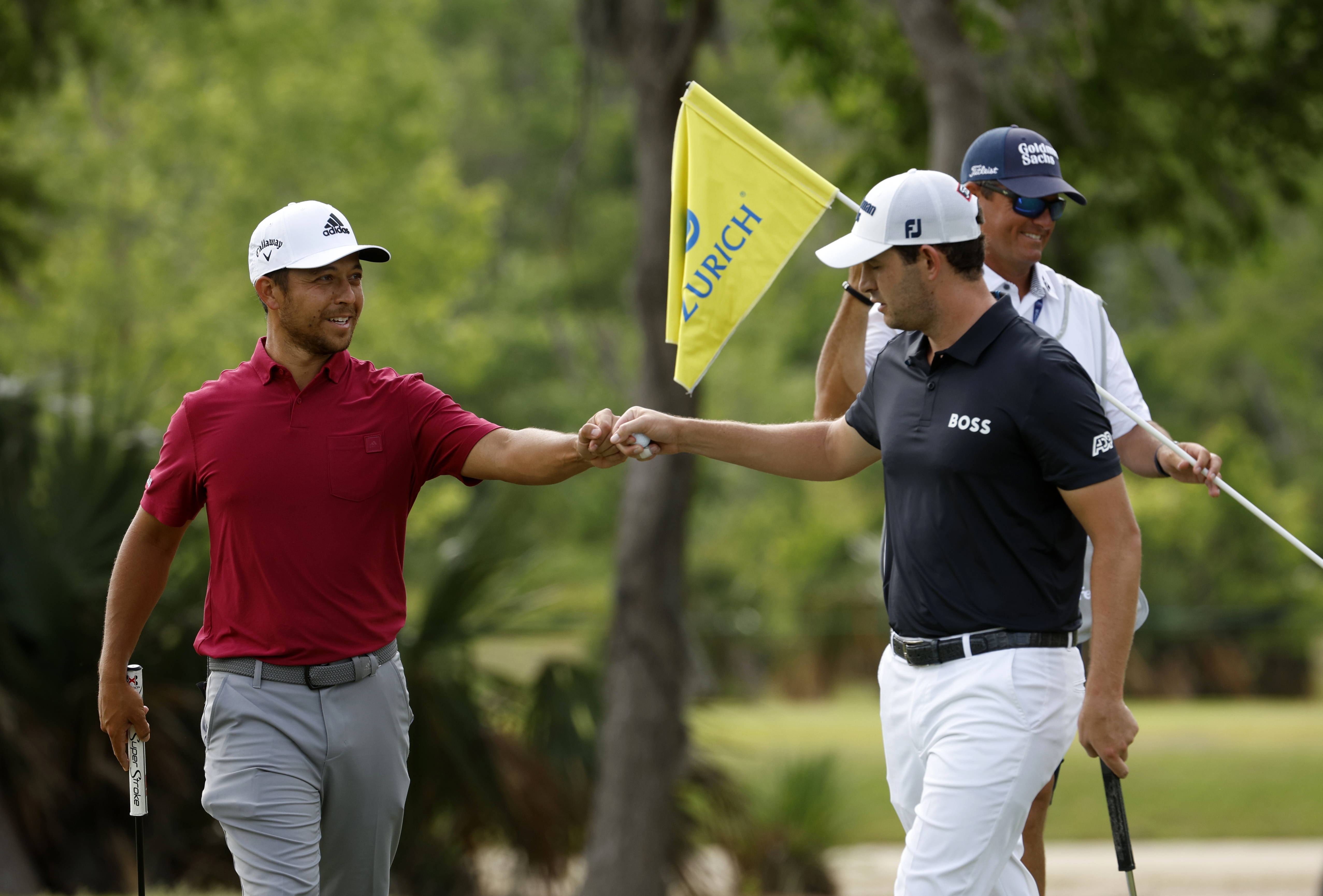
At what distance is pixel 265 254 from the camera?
436 centimetres

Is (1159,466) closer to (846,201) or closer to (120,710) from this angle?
(846,201)

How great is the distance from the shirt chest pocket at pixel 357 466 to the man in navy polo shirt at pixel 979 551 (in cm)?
139

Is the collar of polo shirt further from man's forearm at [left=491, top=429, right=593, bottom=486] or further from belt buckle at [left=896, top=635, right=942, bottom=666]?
man's forearm at [left=491, top=429, right=593, bottom=486]

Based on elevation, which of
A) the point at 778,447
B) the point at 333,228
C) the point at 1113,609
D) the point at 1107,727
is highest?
the point at 333,228

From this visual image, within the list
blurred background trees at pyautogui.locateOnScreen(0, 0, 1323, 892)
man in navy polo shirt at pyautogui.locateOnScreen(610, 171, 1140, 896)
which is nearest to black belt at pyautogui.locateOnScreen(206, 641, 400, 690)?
man in navy polo shirt at pyautogui.locateOnScreen(610, 171, 1140, 896)

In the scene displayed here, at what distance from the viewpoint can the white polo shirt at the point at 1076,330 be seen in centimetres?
489

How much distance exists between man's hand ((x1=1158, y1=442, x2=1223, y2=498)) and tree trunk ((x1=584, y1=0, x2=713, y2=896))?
20.3 ft

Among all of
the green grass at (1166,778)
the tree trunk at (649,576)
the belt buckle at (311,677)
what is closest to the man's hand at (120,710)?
the belt buckle at (311,677)

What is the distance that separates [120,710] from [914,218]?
2.74m

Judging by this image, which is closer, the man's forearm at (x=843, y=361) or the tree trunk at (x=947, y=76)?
the man's forearm at (x=843, y=361)

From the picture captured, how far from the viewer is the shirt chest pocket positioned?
4.28m

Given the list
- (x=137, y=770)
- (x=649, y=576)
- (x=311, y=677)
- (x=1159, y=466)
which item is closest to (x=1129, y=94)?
(x=649, y=576)

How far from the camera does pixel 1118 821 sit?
4.21 meters

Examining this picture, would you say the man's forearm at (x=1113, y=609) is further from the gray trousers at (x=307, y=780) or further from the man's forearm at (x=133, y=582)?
the man's forearm at (x=133, y=582)
